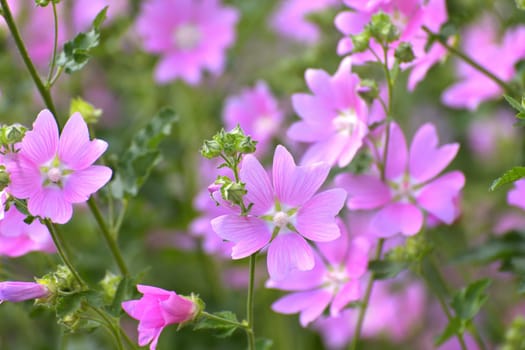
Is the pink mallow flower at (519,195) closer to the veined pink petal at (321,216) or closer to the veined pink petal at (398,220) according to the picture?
the veined pink petal at (398,220)

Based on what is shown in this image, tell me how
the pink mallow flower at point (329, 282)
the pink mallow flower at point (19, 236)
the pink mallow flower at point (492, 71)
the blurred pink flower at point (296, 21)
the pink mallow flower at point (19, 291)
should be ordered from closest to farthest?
the pink mallow flower at point (19, 291)
the pink mallow flower at point (19, 236)
the pink mallow flower at point (329, 282)
the pink mallow flower at point (492, 71)
the blurred pink flower at point (296, 21)

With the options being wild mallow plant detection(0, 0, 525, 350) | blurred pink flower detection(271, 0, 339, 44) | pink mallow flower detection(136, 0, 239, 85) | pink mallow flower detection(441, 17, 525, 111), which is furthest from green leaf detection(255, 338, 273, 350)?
blurred pink flower detection(271, 0, 339, 44)

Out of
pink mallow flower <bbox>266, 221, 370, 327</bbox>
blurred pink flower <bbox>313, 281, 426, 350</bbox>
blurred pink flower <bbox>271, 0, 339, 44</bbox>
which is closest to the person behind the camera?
pink mallow flower <bbox>266, 221, 370, 327</bbox>

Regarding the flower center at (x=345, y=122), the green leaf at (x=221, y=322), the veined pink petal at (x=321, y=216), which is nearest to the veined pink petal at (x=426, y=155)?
the flower center at (x=345, y=122)

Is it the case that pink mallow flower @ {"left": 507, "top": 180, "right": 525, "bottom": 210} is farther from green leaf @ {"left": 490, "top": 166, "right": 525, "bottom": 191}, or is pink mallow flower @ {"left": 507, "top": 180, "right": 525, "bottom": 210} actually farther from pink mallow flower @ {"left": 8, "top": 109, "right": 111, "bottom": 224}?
pink mallow flower @ {"left": 8, "top": 109, "right": 111, "bottom": 224}

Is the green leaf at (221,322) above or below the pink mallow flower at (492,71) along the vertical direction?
below

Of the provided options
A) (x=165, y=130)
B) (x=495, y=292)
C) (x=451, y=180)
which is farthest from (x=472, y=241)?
(x=165, y=130)

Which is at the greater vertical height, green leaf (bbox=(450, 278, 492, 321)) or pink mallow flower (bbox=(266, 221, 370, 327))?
pink mallow flower (bbox=(266, 221, 370, 327))
